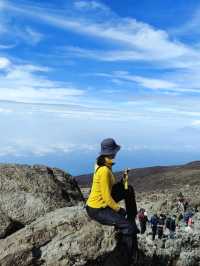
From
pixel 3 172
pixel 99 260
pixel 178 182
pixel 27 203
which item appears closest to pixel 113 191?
pixel 99 260

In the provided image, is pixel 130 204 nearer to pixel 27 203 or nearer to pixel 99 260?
pixel 99 260

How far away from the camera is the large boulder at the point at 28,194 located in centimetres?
1515

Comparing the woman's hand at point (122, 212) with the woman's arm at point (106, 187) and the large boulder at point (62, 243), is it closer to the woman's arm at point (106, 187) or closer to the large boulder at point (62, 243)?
the woman's arm at point (106, 187)

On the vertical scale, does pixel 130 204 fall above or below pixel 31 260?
above

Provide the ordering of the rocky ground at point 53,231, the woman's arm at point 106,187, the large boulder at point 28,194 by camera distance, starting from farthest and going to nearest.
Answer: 1. the large boulder at point 28,194
2. the rocky ground at point 53,231
3. the woman's arm at point 106,187

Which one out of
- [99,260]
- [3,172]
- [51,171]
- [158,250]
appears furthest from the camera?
[51,171]

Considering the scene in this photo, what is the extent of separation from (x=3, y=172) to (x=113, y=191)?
487cm

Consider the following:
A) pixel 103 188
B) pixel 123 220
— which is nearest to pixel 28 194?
pixel 103 188

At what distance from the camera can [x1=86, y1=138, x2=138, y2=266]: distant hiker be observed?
12.7 metres

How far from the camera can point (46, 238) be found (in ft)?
42.9

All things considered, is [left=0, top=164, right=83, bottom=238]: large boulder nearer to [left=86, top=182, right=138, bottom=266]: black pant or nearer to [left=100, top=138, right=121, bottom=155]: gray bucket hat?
[left=86, top=182, right=138, bottom=266]: black pant

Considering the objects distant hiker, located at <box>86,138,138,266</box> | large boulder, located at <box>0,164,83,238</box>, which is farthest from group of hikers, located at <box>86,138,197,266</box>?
large boulder, located at <box>0,164,83,238</box>

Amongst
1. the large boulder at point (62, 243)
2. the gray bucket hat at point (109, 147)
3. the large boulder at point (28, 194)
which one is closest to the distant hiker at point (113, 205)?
the gray bucket hat at point (109, 147)

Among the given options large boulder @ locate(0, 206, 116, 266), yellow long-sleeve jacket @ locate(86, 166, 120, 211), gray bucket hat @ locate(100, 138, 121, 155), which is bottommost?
large boulder @ locate(0, 206, 116, 266)
